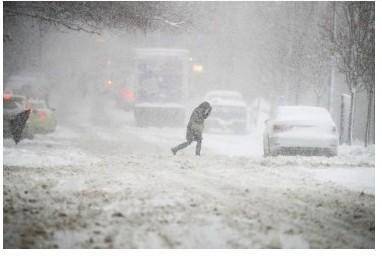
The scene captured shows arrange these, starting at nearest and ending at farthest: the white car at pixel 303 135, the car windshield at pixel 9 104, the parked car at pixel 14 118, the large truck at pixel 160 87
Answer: the white car at pixel 303 135
the parked car at pixel 14 118
the car windshield at pixel 9 104
the large truck at pixel 160 87

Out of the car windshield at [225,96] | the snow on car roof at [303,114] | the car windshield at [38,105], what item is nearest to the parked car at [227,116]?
the car windshield at [225,96]

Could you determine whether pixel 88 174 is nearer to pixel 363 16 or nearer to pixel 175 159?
pixel 175 159

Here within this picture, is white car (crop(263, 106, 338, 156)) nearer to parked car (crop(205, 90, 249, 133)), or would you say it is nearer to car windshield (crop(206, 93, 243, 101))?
parked car (crop(205, 90, 249, 133))

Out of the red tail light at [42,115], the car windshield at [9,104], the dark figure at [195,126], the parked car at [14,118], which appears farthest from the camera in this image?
the red tail light at [42,115]

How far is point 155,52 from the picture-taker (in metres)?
26.0

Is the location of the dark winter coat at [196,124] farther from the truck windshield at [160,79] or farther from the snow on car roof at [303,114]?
the truck windshield at [160,79]

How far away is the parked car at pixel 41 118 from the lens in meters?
20.4

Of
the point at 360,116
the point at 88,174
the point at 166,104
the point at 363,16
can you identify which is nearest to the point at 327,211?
the point at 88,174

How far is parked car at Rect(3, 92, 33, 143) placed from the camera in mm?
17516

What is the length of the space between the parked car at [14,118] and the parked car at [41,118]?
63.5 inches

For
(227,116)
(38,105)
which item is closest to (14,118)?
(38,105)

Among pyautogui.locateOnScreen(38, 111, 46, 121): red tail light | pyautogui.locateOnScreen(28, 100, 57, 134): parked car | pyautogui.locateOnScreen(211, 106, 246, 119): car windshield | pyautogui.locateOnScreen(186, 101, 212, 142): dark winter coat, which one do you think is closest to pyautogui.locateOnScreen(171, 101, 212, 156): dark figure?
pyautogui.locateOnScreen(186, 101, 212, 142): dark winter coat

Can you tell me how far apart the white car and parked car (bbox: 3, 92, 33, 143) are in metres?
7.61

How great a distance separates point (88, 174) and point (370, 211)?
5.42 meters
